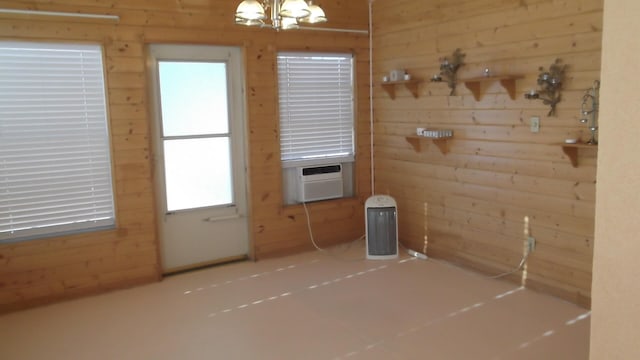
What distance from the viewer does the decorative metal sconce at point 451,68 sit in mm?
4676

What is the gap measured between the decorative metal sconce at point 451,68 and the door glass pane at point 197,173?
2008mm

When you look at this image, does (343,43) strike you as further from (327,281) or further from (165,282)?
(165,282)

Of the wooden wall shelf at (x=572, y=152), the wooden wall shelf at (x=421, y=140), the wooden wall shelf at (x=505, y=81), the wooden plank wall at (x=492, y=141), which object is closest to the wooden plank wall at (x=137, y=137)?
the wooden plank wall at (x=492, y=141)

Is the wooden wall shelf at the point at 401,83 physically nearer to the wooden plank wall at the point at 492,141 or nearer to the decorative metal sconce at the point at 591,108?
the wooden plank wall at the point at 492,141

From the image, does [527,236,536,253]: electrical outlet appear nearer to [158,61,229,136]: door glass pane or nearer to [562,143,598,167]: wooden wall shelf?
[562,143,598,167]: wooden wall shelf

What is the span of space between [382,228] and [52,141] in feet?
9.40

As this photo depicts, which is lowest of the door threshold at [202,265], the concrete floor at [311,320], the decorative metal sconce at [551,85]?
the concrete floor at [311,320]

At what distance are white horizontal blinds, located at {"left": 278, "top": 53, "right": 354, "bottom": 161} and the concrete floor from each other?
131cm

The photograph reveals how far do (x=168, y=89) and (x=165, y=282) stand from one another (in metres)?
1.63

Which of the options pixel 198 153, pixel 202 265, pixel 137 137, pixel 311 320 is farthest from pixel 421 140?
pixel 137 137

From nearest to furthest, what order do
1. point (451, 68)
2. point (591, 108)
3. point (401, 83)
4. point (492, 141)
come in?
1. point (591, 108)
2. point (492, 141)
3. point (451, 68)
4. point (401, 83)

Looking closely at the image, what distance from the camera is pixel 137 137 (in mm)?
4496

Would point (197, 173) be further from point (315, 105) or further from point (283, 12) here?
point (283, 12)

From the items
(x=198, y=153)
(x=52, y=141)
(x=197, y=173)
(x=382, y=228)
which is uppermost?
(x=52, y=141)
